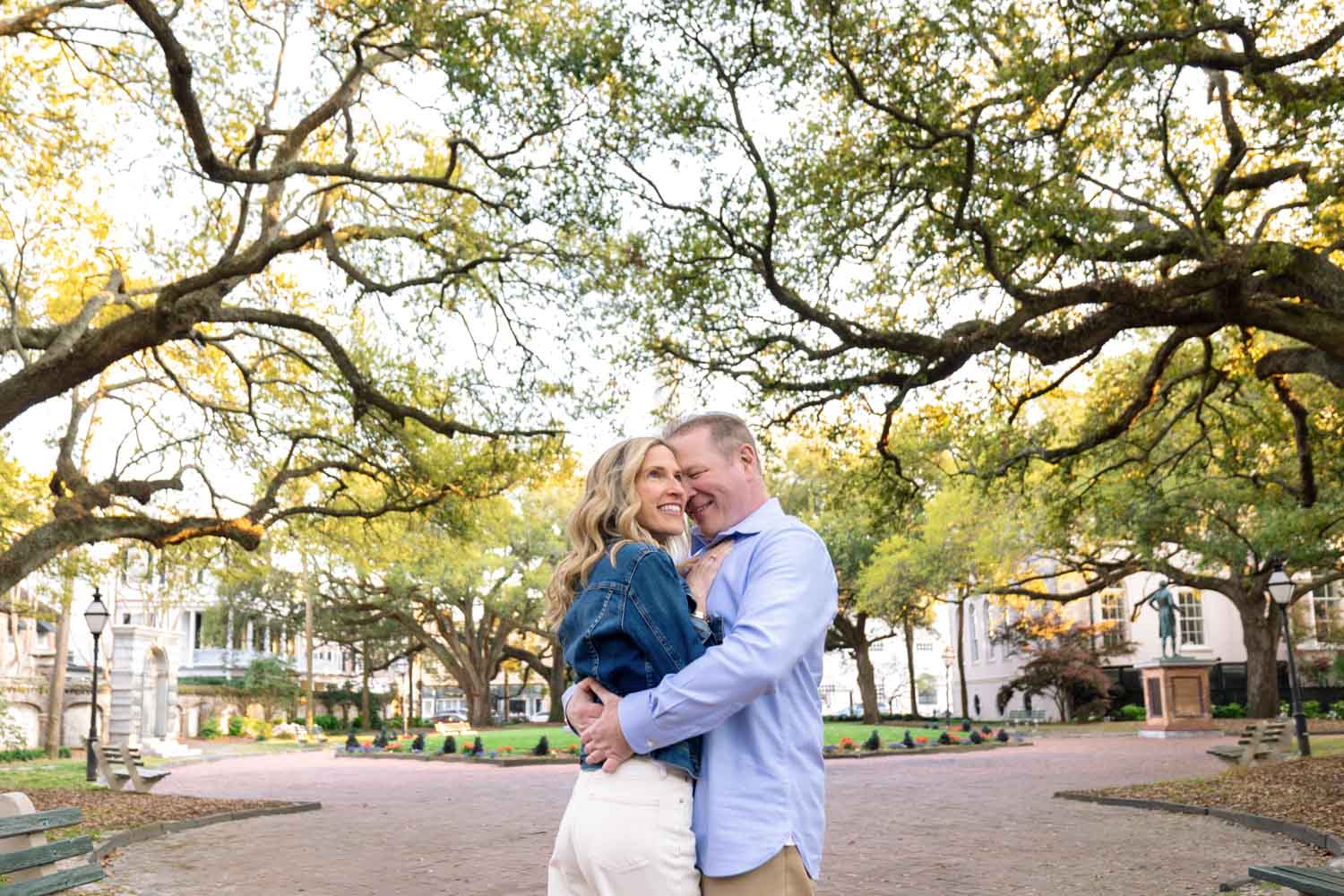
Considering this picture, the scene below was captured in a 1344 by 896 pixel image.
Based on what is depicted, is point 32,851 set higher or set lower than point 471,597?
lower

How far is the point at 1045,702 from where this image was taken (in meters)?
46.0

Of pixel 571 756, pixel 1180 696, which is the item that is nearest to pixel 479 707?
pixel 571 756

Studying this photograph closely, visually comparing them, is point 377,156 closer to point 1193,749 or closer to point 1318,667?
point 1193,749

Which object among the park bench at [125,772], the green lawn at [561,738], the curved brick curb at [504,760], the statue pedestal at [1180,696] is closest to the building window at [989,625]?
the green lawn at [561,738]

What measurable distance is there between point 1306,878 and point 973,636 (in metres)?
53.2

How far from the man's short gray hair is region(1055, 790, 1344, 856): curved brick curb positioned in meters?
8.55

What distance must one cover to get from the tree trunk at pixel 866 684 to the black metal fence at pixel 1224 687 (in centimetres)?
872

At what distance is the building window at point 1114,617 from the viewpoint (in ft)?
144

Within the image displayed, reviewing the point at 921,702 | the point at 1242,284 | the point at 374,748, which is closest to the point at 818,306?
the point at 1242,284

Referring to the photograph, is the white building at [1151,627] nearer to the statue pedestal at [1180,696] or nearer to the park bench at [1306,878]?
the statue pedestal at [1180,696]

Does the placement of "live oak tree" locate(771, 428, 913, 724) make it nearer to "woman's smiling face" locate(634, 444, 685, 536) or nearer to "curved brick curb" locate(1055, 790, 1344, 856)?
"curved brick curb" locate(1055, 790, 1344, 856)

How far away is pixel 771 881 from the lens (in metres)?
2.73

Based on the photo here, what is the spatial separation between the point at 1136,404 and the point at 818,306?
3918 millimetres

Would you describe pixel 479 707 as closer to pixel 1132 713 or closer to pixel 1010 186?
pixel 1132 713
